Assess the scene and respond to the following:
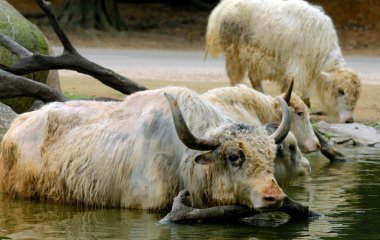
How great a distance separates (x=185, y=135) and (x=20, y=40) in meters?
6.42

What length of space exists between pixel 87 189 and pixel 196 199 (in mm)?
1121

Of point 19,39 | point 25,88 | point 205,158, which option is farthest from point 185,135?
point 19,39

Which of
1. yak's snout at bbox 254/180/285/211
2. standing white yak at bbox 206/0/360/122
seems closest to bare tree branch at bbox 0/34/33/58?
yak's snout at bbox 254/180/285/211

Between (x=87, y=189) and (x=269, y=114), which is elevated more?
(x=269, y=114)

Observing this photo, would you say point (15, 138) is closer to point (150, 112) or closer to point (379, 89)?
point (150, 112)

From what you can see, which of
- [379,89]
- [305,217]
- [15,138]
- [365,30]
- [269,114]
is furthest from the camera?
[365,30]

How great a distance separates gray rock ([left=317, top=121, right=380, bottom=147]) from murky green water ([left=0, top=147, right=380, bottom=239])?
397cm

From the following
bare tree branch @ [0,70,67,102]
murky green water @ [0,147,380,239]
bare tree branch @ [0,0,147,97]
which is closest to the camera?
murky green water @ [0,147,380,239]

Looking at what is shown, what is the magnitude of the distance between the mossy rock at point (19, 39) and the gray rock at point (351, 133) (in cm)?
404

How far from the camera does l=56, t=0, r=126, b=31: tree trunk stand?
30.4 meters

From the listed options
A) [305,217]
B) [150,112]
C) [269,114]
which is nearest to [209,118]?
[150,112]

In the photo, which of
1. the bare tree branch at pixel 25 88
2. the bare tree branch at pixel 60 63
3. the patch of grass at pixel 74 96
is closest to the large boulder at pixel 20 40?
the patch of grass at pixel 74 96

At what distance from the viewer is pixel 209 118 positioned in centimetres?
923

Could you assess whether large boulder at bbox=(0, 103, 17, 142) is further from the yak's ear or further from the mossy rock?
the yak's ear
